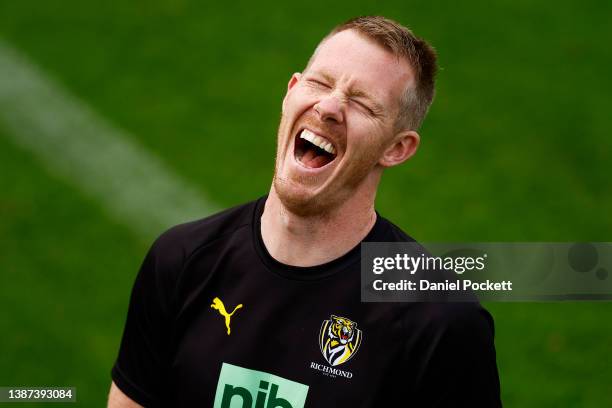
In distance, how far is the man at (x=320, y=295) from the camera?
3342 mm

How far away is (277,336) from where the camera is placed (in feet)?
11.4

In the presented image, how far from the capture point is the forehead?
3467mm

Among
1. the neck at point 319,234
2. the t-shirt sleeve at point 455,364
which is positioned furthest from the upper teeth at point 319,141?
the t-shirt sleeve at point 455,364

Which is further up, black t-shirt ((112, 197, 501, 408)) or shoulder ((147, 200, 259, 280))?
shoulder ((147, 200, 259, 280))

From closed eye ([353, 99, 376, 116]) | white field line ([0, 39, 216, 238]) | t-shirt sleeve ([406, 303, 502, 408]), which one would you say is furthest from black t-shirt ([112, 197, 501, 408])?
white field line ([0, 39, 216, 238])

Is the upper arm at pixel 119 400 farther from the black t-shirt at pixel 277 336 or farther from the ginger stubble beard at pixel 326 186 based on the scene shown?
the ginger stubble beard at pixel 326 186

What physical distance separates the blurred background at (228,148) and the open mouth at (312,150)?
3.34 m

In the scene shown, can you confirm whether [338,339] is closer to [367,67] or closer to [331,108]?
[331,108]

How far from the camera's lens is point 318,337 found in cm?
345

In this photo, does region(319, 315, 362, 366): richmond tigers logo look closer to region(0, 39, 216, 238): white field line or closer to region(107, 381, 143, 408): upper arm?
region(107, 381, 143, 408): upper arm

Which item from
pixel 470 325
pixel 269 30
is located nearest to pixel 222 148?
pixel 269 30

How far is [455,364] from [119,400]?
1395mm

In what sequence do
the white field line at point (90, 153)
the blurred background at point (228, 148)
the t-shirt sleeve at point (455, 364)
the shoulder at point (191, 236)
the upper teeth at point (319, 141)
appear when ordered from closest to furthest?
the t-shirt sleeve at point (455, 364)
the upper teeth at point (319, 141)
the shoulder at point (191, 236)
the blurred background at point (228, 148)
the white field line at point (90, 153)

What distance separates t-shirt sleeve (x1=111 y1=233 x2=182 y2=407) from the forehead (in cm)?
94
